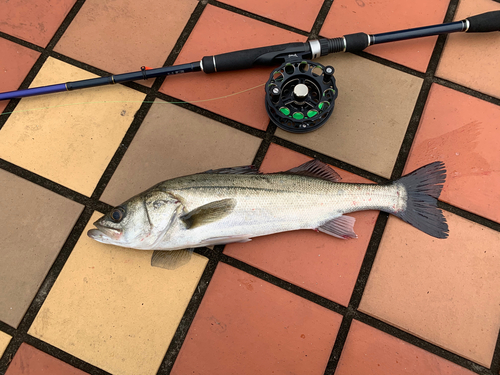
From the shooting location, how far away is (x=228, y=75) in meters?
2.38

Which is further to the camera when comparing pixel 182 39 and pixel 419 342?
pixel 182 39

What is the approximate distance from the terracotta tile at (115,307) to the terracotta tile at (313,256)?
39 centimetres

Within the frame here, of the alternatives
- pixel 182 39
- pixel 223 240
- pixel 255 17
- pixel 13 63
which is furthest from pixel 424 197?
pixel 13 63

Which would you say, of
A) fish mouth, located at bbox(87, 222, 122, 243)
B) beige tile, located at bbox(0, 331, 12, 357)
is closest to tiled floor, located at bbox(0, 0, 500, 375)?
beige tile, located at bbox(0, 331, 12, 357)

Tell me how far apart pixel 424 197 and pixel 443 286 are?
582 mm

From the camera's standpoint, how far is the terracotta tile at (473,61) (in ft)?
7.60

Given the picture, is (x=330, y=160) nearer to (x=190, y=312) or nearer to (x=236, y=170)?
(x=236, y=170)

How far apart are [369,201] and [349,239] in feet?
0.94

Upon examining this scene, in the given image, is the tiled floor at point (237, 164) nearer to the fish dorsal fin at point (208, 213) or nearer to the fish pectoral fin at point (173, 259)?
the fish pectoral fin at point (173, 259)

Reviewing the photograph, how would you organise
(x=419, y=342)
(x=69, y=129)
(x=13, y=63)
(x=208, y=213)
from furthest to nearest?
1. (x=13, y=63)
2. (x=69, y=129)
3. (x=419, y=342)
4. (x=208, y=213)

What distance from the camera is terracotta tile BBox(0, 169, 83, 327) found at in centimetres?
209

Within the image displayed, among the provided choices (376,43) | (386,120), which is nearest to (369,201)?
(386,120)

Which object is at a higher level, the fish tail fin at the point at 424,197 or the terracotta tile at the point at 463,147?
the terracotta tile at the point at 463,147

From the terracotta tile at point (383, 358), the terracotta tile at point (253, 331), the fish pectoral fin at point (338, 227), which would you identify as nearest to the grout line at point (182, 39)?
the terracotta tile at point (253, 331)
